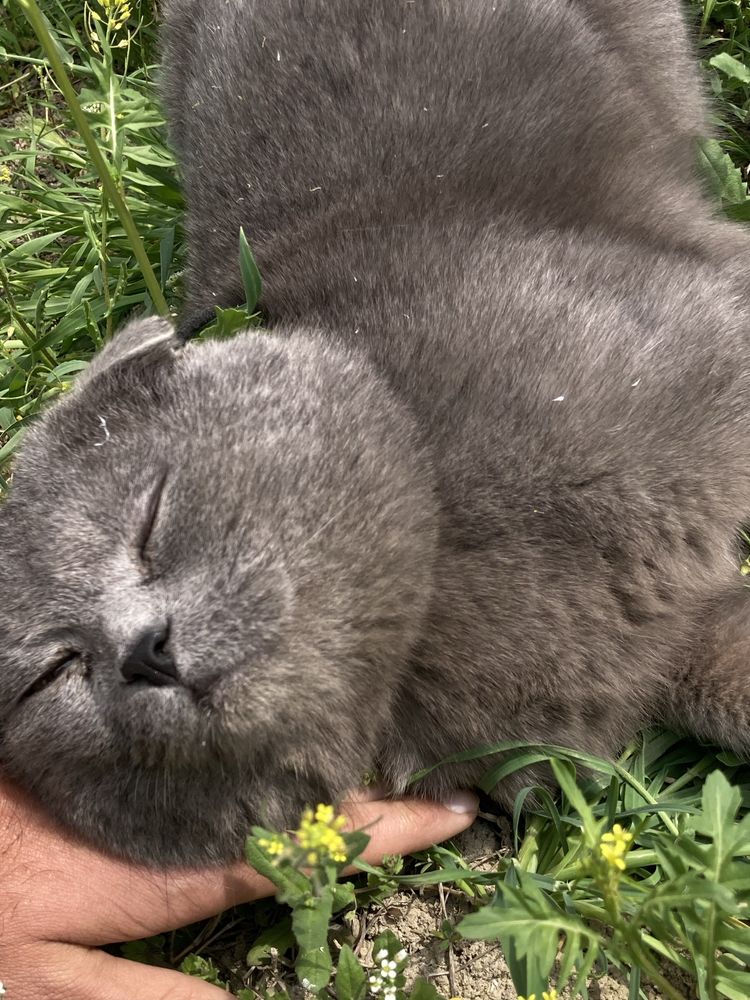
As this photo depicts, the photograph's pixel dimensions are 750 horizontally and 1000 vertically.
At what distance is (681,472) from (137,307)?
1.80m

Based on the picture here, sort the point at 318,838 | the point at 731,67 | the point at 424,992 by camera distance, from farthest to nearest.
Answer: the point at 731,67, the point at 424,992, the point at 318,838

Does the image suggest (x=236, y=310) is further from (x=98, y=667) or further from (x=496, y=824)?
(x=496, y=824)

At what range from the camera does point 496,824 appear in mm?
2285

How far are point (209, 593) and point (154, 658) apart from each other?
0.49ft

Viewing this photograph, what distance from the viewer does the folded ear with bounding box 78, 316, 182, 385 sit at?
2.00m

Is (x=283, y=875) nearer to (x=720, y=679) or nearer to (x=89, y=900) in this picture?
(x=89, y=900)

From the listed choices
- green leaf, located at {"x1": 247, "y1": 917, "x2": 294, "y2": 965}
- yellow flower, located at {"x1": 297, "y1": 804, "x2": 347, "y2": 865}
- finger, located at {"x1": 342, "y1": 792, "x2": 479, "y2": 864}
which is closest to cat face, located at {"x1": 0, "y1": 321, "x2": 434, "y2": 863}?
finger, located at {"x1": 342, "y1": 792, "x2": 479, "y2": 864}

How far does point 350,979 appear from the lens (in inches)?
70.6

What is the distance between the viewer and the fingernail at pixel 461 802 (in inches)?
84.0

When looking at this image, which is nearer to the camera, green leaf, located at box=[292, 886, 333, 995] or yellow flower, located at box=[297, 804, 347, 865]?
yellow flower, located at box=[297, 804, 347, 865]

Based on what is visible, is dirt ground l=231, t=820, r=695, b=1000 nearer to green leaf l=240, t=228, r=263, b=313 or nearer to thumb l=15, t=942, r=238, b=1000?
thumb l=15, t=942, r=238, b=1000

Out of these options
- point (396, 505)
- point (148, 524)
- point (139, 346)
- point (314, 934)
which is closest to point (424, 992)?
point (314, 934)

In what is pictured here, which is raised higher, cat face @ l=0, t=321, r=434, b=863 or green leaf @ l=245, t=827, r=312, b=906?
cat face @ l=0, t=321, r=434, b=863

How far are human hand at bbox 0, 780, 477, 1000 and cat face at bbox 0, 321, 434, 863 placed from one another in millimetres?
130
